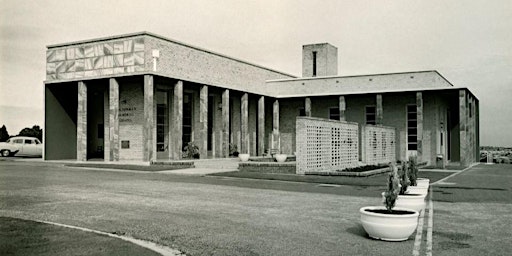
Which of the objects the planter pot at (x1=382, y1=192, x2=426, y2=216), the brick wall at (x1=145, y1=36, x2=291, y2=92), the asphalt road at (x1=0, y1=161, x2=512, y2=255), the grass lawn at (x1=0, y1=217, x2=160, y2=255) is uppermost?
the brick wall at (x1=145, y1=36, x2=291, y2=92)

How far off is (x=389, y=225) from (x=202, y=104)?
994 inches

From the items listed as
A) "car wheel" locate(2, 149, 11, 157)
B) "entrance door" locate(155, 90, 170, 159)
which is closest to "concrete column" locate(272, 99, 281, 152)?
"entrance door" locate(155, 90, 170, 159)

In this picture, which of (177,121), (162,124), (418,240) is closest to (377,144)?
(177,121)

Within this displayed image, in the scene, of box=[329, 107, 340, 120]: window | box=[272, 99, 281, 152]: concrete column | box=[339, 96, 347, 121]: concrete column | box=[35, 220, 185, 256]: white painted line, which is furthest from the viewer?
box=[272, 99, 281, 152]: concrete column

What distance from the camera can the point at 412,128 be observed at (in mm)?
36562

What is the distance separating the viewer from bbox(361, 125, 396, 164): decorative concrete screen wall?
27.2 meters

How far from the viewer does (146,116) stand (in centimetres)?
2839

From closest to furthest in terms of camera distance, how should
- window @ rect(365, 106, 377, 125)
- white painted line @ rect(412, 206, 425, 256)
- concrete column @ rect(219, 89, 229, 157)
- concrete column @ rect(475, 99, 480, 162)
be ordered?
white painted line @ rect(412, 206, 425, 256)
concrete column @ rect(219, 89, 229, 157)
window @ rect(365, 106, 377, 125)
concrete column @ rect(475, 99, 480, 162)

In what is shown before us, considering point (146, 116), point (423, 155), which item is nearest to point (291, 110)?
point (423, 155)

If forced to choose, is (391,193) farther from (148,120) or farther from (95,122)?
(95,122)

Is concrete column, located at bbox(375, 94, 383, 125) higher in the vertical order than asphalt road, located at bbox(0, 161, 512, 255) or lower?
higher

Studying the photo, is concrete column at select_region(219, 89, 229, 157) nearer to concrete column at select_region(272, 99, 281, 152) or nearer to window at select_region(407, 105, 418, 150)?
concrete column at select_region(272, 99, 281, 152)

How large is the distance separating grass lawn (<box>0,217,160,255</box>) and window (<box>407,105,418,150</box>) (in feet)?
103

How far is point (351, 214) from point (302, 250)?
12.7 feet
